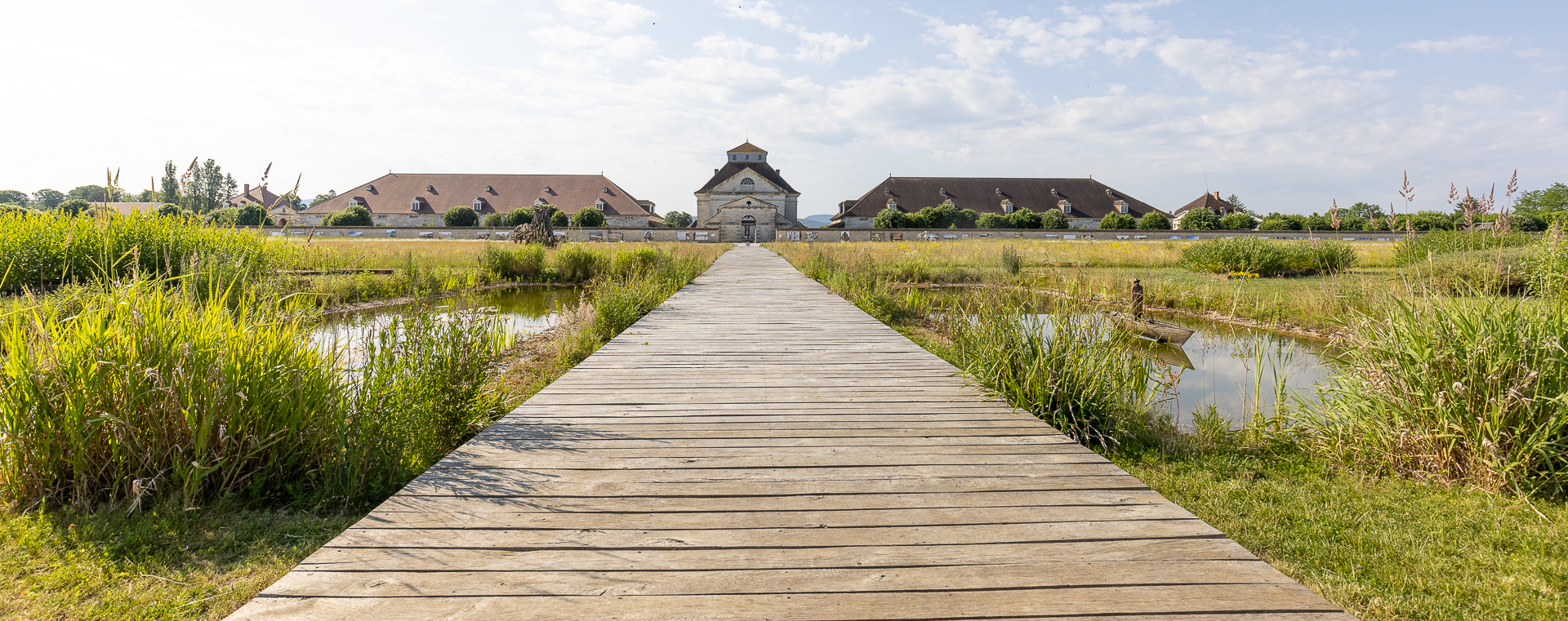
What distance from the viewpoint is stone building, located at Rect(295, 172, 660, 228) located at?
57.5 m

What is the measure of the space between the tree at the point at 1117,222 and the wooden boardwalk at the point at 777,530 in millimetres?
51657

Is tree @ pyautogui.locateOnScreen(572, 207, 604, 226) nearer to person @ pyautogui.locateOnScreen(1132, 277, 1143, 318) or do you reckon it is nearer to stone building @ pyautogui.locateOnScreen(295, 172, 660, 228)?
stone building @ pyautogui.locateOnScreen(295, 172, 660, 228)

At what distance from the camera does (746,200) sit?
55125mm

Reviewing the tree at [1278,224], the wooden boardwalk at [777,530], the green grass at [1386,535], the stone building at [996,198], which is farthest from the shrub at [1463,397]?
the stone building at [996,198]

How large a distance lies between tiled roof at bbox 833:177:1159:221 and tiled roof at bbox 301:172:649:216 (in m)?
21.3

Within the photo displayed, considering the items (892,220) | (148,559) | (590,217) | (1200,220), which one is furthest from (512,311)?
(1200,220)

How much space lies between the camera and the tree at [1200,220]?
47.5 metres

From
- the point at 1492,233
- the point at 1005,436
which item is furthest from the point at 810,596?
the point at 1492,233

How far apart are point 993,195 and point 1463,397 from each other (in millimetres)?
62425

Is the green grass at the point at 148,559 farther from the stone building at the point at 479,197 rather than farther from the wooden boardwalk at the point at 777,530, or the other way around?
the stone building at the point at 479,197

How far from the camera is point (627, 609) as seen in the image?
1.86 meters

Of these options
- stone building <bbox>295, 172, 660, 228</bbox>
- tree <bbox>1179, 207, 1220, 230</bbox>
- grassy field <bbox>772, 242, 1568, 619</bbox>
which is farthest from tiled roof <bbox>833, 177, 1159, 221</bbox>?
grassy field <bbox>772, 242, 1568, 619</bbox>

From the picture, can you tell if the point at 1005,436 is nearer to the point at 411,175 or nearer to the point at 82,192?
the point at 411,175

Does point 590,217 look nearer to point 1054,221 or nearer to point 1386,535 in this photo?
point 1054,221
